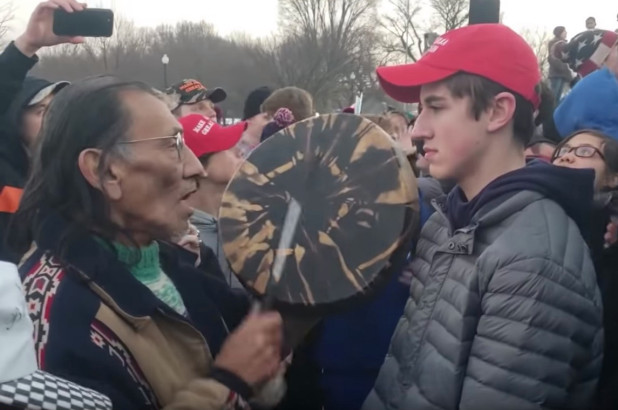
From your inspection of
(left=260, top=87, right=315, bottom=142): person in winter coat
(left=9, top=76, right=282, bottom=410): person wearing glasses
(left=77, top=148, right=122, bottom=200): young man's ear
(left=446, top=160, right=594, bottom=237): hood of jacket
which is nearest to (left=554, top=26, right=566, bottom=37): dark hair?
(left=260, top=87, right=315, bottom=142): person in winter coat

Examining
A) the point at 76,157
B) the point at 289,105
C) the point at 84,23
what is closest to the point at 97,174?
the point at 76,157

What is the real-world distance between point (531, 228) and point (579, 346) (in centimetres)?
31

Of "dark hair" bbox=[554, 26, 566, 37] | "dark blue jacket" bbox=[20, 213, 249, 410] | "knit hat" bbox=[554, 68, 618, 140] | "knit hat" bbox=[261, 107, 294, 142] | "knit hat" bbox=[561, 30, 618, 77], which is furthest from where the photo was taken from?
"dark hair" bbox=[554, 26, 566, 37]

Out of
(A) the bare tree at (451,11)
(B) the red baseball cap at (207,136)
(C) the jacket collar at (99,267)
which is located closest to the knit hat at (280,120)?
(B) the red baseball cap at (207,136)

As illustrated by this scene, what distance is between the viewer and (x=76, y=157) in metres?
2.01

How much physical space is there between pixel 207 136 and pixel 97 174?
2.02 m

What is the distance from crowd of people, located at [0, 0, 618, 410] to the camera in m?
1.79

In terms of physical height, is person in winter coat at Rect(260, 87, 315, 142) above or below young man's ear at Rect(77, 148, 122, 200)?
below

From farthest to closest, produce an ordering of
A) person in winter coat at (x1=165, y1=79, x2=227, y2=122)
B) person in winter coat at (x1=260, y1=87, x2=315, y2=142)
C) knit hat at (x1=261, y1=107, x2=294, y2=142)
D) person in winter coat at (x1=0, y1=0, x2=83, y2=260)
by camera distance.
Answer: person in winter coat at (x1=165, y1=79, x2=227, y2=122), person in winter coat at (x1=260, y1=87, x2=315, y2=142), knit hat at (x1=261, y1=107, x2=294, y2=142), person in winter coat at (x1=0, y1=0, x2=83, y2=260)

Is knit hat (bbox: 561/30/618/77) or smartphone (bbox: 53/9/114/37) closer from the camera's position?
smartphone (bbox: 53/9/114/37)

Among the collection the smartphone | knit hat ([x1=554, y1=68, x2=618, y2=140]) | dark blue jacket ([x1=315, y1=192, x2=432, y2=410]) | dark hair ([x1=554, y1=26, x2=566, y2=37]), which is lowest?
dark blue jacket ([x1=315, y1=192, x2=432, y2=410])

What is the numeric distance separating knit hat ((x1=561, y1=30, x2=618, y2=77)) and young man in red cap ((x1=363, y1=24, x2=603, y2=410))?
2315 millimetres

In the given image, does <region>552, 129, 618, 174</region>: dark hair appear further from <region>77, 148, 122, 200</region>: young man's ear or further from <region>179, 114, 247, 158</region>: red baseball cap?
<region>77, 148, 122, 200</region>: young man's ear

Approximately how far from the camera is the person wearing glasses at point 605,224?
2.56 meters
